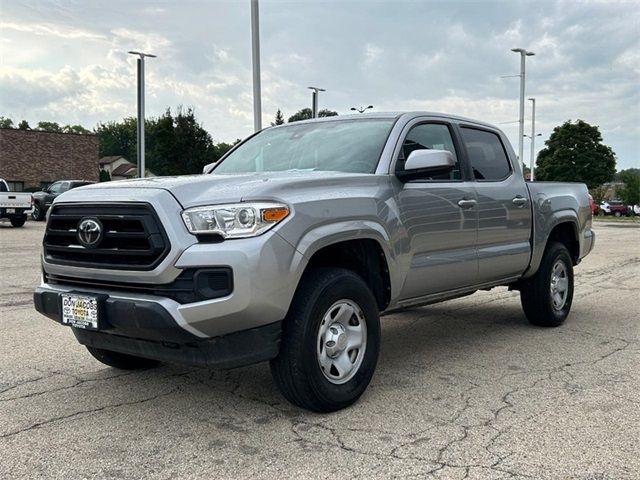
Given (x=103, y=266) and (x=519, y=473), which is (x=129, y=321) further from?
(x=519, y=473)

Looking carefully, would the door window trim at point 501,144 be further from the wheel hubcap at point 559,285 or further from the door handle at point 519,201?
the wheel hubcap at point 559,285

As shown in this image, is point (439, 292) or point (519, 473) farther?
point (439, 292)

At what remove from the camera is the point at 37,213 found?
28188 mm

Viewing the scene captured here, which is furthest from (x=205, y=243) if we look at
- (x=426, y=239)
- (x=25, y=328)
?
(x=25, y=328)

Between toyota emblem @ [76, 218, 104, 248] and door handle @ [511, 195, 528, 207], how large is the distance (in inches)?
145

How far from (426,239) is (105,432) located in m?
2.46

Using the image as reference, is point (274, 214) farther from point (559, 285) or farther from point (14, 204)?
point (14, 204)

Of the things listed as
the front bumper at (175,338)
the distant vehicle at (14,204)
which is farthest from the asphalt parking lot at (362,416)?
the distant vehicle at (14,204)

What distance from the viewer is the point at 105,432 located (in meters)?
3.66

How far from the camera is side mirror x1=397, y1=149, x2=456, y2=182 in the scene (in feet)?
14.5

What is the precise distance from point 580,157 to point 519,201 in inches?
2368

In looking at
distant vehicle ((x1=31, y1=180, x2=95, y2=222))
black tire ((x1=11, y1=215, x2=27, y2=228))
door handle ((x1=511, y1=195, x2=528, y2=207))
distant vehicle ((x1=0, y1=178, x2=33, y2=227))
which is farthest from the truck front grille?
distant vehicle ((x1=31, y1=180, x2=95, y2=222))

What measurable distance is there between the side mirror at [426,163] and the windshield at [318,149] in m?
0.25

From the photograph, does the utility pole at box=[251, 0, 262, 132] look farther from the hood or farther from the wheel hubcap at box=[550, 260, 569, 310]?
the hood
